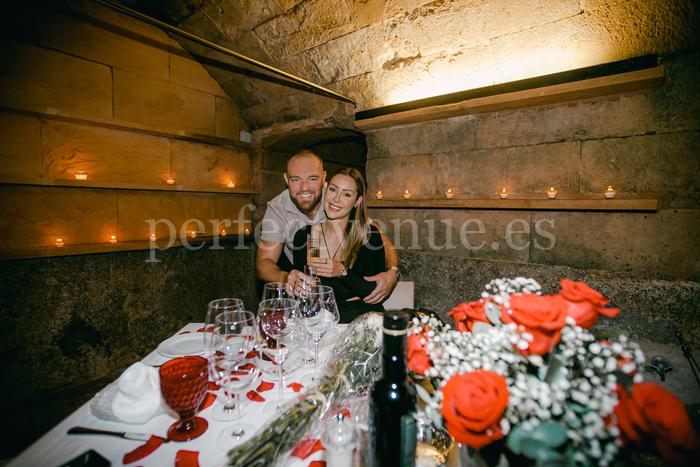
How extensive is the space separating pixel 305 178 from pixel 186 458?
2.54m

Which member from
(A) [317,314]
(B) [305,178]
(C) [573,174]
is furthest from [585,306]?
(B) [305,178]

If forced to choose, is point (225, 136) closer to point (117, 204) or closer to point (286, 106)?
point (286, 106)

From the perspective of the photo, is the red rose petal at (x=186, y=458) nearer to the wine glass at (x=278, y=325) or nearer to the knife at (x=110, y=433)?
the knife at (x=110, y=433)

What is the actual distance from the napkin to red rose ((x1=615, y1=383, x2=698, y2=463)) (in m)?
1.18

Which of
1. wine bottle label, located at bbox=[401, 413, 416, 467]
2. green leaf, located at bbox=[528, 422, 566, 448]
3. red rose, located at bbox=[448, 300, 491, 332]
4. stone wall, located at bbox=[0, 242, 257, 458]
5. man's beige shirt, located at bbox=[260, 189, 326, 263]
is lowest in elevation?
stone wall, located at bbox=[0, 242, 257, 458]

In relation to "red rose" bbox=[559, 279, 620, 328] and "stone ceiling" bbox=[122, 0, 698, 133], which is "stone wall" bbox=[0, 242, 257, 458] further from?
"red rose" bbox=[559, 279, 620, 328]

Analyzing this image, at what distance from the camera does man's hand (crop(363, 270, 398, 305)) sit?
7.67ft

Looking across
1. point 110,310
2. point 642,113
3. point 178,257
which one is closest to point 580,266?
point 642,113

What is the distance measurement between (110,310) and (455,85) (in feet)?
13.3

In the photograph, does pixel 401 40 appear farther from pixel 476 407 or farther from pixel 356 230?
pixel 476 407

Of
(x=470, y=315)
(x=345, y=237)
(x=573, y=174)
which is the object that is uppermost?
(x=573, y=174)

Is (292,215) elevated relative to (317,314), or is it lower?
elevated

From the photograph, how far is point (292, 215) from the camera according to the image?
3.37m

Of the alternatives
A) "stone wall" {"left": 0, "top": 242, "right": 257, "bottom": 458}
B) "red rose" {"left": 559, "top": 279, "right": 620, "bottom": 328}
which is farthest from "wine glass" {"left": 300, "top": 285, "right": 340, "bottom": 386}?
"stone wall" {"left": 0, "top": 242, "right": 257, "bottom": 458}
